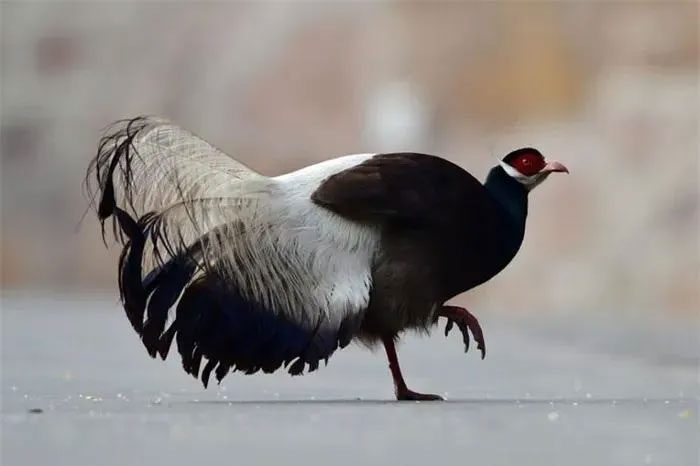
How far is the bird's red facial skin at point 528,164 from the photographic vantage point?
9438mm

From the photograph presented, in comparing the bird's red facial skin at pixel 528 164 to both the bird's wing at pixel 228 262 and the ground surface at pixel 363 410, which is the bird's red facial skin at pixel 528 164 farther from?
the ground surface at pixel 363 410

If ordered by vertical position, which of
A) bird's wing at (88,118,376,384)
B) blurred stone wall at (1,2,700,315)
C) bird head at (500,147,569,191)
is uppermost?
bird head at (500,147,569,191)

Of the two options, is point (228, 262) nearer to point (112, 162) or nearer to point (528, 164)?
point (112, 162)

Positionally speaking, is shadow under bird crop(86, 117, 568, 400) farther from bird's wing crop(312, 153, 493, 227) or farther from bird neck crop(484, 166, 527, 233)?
bird neck crop(484, 166, 527, 233)

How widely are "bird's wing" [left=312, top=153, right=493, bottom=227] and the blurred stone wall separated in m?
19.2

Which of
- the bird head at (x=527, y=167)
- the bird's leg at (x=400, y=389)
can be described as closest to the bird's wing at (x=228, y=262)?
the bird's leg at (x=400, y=389)

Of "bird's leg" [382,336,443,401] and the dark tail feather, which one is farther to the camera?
"bird's leg" [382,336,443,401]

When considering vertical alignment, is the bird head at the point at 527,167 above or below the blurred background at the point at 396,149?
above

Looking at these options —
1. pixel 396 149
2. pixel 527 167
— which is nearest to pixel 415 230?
pixel 527 167

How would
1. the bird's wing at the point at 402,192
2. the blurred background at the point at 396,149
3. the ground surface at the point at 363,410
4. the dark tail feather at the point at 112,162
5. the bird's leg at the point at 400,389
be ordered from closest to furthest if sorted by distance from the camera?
the ground surface at the point at 363,410 < the blurred background at the point at 396,149 < the dark tail feather at the point at 112,162 < the bird's wing at the point at 402,192 < the bird's leg at the point at 400,389

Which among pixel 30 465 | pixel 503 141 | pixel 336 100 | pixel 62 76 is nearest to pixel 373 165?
pixel 30 465

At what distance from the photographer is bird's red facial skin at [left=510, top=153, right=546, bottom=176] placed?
9.44 meters

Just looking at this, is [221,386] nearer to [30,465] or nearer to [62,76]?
[30,465]

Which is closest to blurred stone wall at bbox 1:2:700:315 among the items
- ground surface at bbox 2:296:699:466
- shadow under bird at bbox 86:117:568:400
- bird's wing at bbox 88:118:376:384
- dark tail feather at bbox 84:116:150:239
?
ground surface at bbox 2:296:699:466
